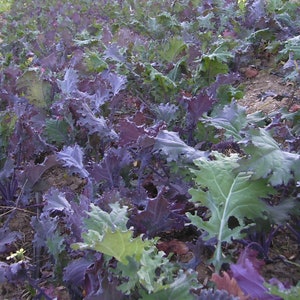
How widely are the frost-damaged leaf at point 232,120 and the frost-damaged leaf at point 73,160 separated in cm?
64

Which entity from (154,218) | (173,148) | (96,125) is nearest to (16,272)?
(154,218)

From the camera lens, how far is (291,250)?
1.97 metres

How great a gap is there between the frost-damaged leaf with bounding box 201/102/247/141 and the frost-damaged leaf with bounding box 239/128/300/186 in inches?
15.3

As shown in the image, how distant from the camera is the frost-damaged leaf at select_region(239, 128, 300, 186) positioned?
1.60 meters

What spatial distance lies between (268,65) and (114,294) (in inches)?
133

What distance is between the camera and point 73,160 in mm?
2307

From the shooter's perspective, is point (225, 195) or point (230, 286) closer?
point (230, 286)

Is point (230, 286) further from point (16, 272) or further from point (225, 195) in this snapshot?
point (16, 272)

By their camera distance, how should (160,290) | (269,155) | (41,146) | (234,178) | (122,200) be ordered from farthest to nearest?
(41,146) → (122,200) → (234,178) → (269,155) → (160,290)

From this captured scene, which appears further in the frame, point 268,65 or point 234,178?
point 268,65

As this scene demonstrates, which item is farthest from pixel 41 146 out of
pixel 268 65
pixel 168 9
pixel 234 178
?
pixel 168 9

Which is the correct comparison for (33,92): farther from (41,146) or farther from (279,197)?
(279,197)

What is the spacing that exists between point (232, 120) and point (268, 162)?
0.53 m

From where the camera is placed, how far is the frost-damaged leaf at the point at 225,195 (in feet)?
5.57
